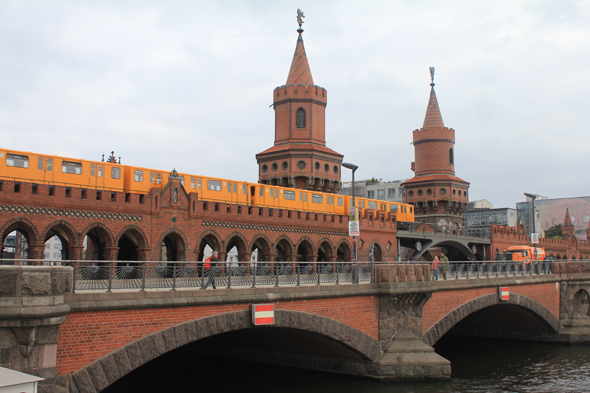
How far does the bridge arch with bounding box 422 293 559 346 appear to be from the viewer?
2575 centimetres

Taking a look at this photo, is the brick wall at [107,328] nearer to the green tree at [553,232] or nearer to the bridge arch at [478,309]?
the bridge arch at [478,309]

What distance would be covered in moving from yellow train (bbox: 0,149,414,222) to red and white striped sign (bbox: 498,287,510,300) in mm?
19879

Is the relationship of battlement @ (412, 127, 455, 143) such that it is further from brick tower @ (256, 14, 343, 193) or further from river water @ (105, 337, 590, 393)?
river water @ (105, 337, 590, 393)

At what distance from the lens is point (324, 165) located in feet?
176

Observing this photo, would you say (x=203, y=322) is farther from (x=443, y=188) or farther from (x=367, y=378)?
(x=443, y=188)

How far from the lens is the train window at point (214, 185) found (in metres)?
41.6

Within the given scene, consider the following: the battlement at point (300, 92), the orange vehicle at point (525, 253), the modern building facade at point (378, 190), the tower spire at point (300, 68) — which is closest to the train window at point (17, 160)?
the battlement at point (300, 92)

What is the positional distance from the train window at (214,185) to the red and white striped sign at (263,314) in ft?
78.9

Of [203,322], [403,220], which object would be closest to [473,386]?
[203,322]

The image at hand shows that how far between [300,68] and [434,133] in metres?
20.2

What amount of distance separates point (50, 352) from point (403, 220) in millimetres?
49588

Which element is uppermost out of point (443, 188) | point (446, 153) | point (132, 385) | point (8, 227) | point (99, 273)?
point (446, 153)

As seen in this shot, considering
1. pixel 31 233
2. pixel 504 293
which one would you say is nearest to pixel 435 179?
pixel 504 293

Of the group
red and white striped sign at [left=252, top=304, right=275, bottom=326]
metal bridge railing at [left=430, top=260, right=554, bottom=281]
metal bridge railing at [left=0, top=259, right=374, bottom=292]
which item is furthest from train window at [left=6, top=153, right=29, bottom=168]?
metal bridge railing at [left=430, top=260, right=554, bottom=281]
